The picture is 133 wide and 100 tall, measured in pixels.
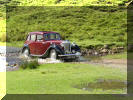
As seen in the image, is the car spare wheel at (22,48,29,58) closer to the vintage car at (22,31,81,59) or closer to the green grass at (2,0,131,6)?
the vintage car at (22,31,81,59)

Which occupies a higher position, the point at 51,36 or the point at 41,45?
the point at 51,36

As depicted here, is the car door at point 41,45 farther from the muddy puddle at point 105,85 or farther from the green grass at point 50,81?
the muddy puddle at point 105,85

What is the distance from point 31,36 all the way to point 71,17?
1956 centimetres

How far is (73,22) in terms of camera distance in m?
35.8

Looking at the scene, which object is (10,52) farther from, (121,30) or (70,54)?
(121,30)

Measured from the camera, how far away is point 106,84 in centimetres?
1060

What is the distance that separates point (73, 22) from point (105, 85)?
1010 inches

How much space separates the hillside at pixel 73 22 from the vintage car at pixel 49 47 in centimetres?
1030

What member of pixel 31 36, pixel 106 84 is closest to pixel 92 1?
pixel 31 36

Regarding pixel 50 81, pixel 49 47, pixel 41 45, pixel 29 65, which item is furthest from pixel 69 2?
pixel 50 81

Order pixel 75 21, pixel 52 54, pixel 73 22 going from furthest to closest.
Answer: pixel 75 21, pixel 73 22, pixel 52 54

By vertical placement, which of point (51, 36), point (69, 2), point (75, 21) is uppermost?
point (69, 2)

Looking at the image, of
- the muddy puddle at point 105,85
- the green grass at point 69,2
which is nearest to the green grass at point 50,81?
the muddy puddle at point 105,85

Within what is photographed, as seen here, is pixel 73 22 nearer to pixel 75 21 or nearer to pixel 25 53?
pixel 75 21
